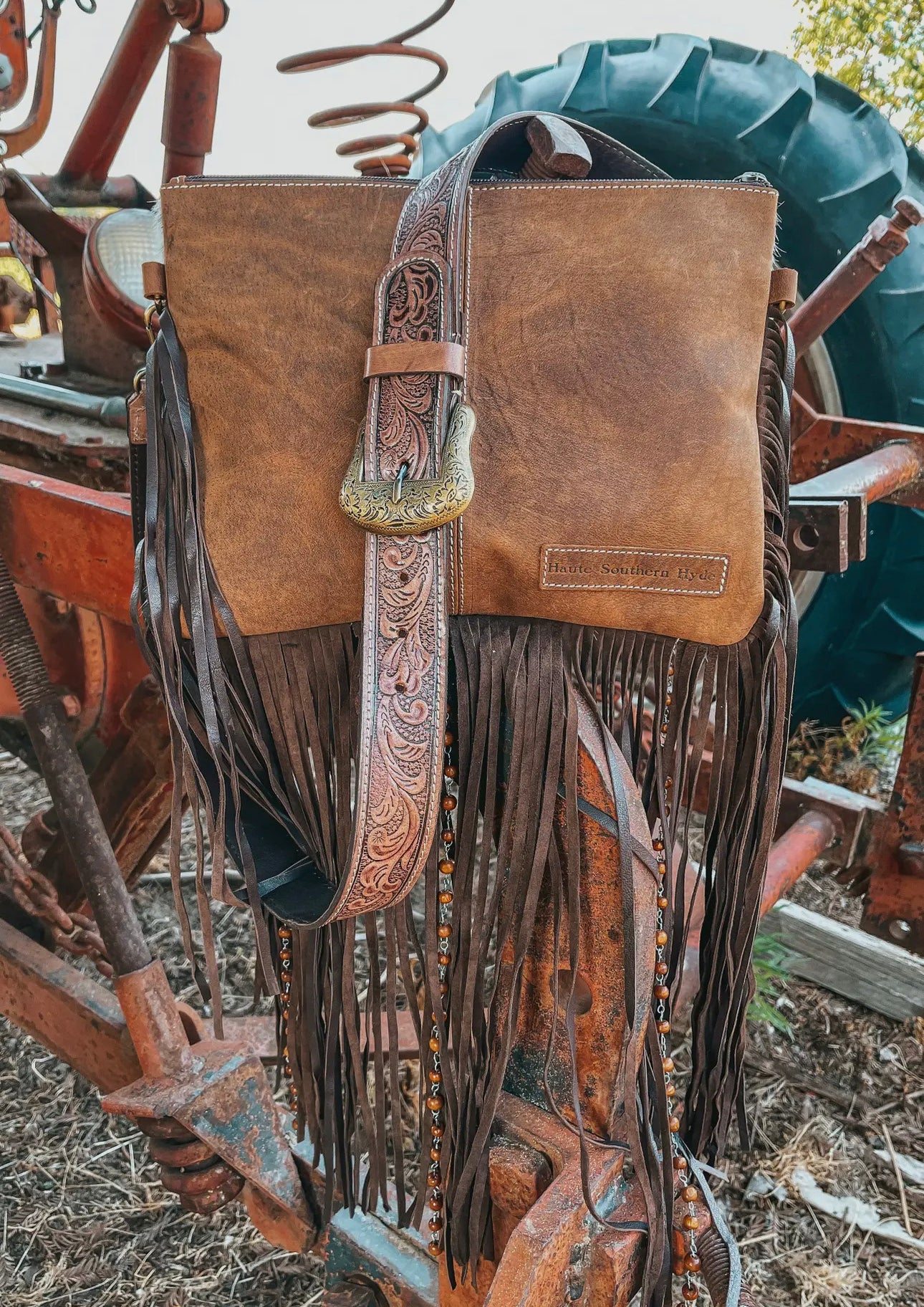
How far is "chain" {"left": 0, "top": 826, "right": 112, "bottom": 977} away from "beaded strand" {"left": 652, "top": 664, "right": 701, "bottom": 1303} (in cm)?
84

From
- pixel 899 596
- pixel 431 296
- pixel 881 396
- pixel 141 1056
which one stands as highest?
pixel 431 296

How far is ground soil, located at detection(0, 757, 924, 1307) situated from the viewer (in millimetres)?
1385

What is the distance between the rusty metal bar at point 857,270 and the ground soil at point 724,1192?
1321mm

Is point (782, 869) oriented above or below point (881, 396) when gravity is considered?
below

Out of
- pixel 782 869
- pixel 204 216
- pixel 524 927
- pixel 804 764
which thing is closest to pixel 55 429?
pixel 204 216

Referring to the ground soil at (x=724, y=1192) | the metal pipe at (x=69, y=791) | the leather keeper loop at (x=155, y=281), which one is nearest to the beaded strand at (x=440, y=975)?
the leather keeper loop at (x=155, y=281)

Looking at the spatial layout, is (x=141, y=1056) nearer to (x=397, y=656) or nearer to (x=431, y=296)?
(x=397, y=656)

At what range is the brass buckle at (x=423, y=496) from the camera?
584 millimetres

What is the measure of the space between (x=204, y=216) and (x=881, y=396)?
1.72m

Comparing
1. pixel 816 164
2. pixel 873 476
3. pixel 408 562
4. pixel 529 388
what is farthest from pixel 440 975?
pixel 816 164

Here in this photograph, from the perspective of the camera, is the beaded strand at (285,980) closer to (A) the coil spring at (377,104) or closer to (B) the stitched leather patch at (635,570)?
(B) the stitched leather patch at (635,570)

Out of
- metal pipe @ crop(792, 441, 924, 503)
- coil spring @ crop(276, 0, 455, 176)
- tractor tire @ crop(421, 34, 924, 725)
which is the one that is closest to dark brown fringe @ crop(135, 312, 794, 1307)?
metal pipe @ crop(792, 441, 924, 503)

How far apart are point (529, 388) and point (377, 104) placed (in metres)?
0.90

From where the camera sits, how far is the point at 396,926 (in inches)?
29.2
